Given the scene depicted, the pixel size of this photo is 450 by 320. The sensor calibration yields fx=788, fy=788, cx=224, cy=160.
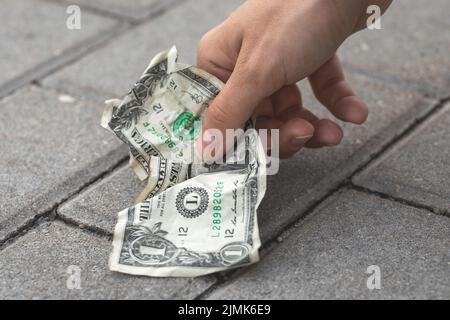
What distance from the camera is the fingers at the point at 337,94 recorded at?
1979 millimetres

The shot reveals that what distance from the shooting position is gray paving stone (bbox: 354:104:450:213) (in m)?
1.92

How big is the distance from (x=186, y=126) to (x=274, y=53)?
29cm

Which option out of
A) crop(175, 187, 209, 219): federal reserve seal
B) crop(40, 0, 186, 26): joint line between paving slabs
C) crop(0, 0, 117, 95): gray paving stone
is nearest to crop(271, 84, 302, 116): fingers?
crop(175, 187, 209, 219): federal reserve seal

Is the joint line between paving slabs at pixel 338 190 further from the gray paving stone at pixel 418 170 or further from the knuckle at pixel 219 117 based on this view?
the knuckle at pixel 219 117

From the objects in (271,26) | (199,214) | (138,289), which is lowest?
(138,289)

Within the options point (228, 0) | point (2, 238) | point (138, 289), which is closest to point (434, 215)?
point (138, 289)

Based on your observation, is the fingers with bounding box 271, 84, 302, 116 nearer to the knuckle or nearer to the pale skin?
the pale skin

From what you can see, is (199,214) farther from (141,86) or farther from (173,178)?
(141,86)

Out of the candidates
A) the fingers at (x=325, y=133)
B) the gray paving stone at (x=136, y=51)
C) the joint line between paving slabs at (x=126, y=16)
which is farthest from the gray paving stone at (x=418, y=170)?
the joint line between paving slabs at (x=126, y=16)

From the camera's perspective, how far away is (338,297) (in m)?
1.57

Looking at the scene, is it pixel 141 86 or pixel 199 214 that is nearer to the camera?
pixel 199 214

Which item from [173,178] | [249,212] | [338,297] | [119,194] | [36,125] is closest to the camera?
[338,297]

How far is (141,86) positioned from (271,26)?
0.34m

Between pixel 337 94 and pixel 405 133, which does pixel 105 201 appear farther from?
pixel 405 133
